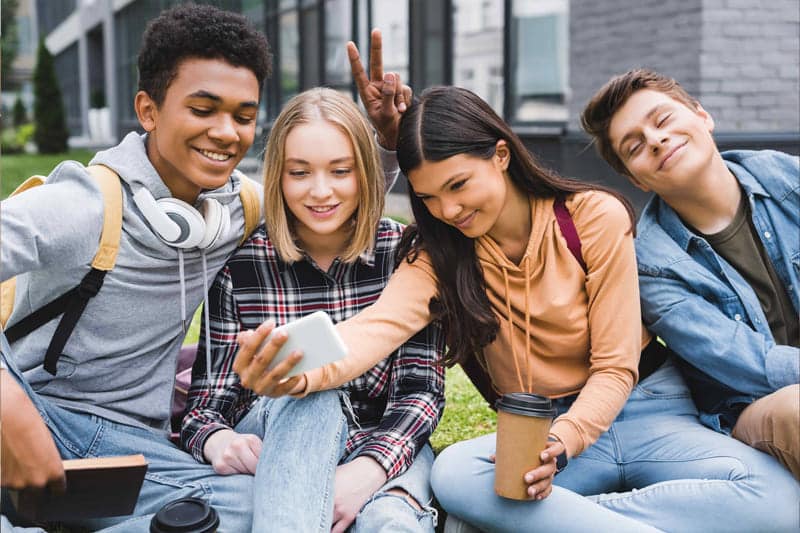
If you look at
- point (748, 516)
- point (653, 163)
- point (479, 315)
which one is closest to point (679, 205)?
point (653, 163)

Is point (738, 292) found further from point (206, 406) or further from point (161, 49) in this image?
point (161, 49)

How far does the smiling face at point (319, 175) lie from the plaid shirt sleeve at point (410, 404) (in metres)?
0.46

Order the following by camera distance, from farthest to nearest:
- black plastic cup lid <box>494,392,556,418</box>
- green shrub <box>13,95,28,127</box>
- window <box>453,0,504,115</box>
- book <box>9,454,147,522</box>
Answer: green shrub <box>13,95,28,127</box> → window <box>453,0,504,115</box> → black plastic cup lid <box>494,392,556,418</box> → book <box>9,454,147,522</box>

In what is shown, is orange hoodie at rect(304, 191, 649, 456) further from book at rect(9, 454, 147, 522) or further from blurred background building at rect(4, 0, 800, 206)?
blurred background building at rect(4, 0, 800, 206)

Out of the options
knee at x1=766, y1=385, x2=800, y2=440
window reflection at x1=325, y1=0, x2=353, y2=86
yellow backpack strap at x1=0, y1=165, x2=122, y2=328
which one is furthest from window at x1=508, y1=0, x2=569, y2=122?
yellow backpack strap at x1=0, y1=165, x2=122, y2=328

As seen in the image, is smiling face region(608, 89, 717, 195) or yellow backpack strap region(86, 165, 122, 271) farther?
smiling face region(608, 89, 717, 195)

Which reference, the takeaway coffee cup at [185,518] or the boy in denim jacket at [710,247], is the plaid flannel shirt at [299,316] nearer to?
the takeaway coffee cup at [185,518]

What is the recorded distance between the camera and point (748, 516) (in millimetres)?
2066

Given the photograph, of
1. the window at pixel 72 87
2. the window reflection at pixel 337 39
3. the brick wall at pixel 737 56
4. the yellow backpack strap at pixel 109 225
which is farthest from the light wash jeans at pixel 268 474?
the window at pixel 72 87

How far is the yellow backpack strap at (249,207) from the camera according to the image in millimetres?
2553

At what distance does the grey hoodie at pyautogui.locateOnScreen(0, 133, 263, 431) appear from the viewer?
210 centimetres

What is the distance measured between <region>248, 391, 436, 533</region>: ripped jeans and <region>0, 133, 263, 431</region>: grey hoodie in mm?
454

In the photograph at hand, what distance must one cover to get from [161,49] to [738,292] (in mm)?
1836

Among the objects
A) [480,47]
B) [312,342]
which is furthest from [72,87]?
[312,342]
